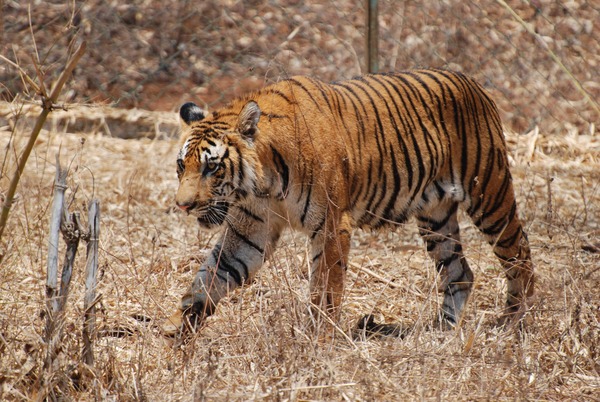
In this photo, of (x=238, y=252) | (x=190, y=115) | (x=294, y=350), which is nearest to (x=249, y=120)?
(x=190, y=115)

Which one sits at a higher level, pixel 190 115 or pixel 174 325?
pixel 190 115

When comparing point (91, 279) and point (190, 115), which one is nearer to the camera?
point (91, 279)

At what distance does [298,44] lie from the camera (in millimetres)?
9234

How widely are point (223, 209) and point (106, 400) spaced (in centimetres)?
121

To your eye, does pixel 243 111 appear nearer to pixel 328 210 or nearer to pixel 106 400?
pixel 328 210

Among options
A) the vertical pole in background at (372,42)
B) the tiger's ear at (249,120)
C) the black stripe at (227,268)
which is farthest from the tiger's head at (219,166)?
the vertical pole in background at (372,42)

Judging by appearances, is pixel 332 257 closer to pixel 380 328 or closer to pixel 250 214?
pixel 250 214

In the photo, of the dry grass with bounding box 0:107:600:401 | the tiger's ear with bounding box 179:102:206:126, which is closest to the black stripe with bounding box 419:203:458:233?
the dry grass with bounding box 0:107:600:401

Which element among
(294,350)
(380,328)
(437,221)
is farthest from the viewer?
(437,221)

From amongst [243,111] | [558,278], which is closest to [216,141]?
[243,111]

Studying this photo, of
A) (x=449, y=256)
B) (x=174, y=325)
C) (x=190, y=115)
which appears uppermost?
(x=190, y=115)

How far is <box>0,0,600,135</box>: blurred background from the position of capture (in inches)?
342

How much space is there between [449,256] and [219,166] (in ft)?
5.31

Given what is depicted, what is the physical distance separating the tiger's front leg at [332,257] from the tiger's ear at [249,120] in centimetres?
49
